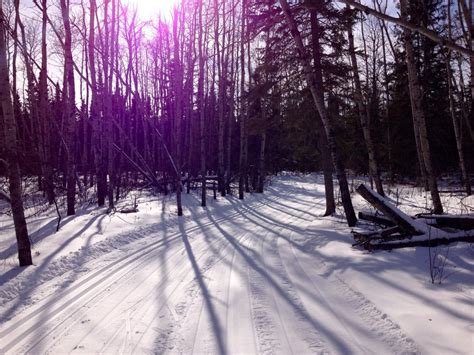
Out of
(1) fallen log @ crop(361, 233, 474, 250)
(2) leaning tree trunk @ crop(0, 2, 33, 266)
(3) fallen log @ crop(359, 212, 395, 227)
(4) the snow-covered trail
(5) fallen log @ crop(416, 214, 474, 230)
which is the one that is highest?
(2) leaning tree trunk @ crop(0, 2, 33, 266)

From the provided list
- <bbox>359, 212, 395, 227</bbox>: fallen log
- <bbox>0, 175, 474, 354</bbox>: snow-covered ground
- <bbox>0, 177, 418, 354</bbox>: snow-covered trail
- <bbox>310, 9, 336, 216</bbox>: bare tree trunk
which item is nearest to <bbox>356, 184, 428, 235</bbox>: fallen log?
<bbox>0, 175, 474, 354</bbox>: snow-covered ground

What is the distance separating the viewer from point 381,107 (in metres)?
32.0

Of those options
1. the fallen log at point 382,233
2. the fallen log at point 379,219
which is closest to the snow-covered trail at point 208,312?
the fallen log at point 382,233

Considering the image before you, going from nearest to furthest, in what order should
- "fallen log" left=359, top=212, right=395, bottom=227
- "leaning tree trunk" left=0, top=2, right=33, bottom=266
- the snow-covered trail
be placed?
1. the snow-covered trail
2. "leaning tree trunk" left=0, top=2, right=33, bottom=266
3. "fallen log" left=359, top=212, right=395, bottom=227

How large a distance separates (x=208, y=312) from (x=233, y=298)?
548 mm

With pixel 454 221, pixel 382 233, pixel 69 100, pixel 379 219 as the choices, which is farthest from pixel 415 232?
pixel 69 100

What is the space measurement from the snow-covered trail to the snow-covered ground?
1 cm

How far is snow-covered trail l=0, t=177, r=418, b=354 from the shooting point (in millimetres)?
3529

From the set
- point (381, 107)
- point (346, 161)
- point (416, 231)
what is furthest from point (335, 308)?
point (381, 107)

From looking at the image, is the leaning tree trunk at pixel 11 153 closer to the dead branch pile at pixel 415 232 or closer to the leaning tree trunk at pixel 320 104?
the dead branch pile at pixel 415 232

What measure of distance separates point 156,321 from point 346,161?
13.3 m

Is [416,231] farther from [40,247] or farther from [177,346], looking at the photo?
[40,247]

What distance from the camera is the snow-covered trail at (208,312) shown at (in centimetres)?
353

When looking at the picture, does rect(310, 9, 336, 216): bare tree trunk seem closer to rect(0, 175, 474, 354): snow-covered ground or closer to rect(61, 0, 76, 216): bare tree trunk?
rect(0, 175, 474, 354): snow-covered ground
